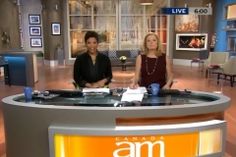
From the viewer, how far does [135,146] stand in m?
2.07

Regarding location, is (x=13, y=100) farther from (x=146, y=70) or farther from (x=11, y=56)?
(x=11, y=56)

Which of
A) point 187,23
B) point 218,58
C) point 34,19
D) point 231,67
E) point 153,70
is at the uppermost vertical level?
point 34,19

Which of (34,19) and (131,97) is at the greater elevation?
(34,19)

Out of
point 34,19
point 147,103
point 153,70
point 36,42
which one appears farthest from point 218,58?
point 34,19

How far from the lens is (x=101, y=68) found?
11.6ft

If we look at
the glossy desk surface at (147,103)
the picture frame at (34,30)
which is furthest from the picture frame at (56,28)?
the glossy desk surface at (147,103)

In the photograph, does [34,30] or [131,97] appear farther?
[34,30]

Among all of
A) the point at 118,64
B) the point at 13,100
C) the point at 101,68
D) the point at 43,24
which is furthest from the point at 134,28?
the point at 13,100

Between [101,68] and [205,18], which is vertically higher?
[205,18]

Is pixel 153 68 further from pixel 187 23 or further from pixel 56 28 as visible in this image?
pixel 56 28

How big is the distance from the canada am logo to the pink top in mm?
1334

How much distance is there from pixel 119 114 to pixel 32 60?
7267 millimetres

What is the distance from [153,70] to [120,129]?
1425 millimetres

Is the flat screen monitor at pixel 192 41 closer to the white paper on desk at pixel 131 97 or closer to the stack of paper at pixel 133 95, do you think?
the stack of paper at pixel 133 95
